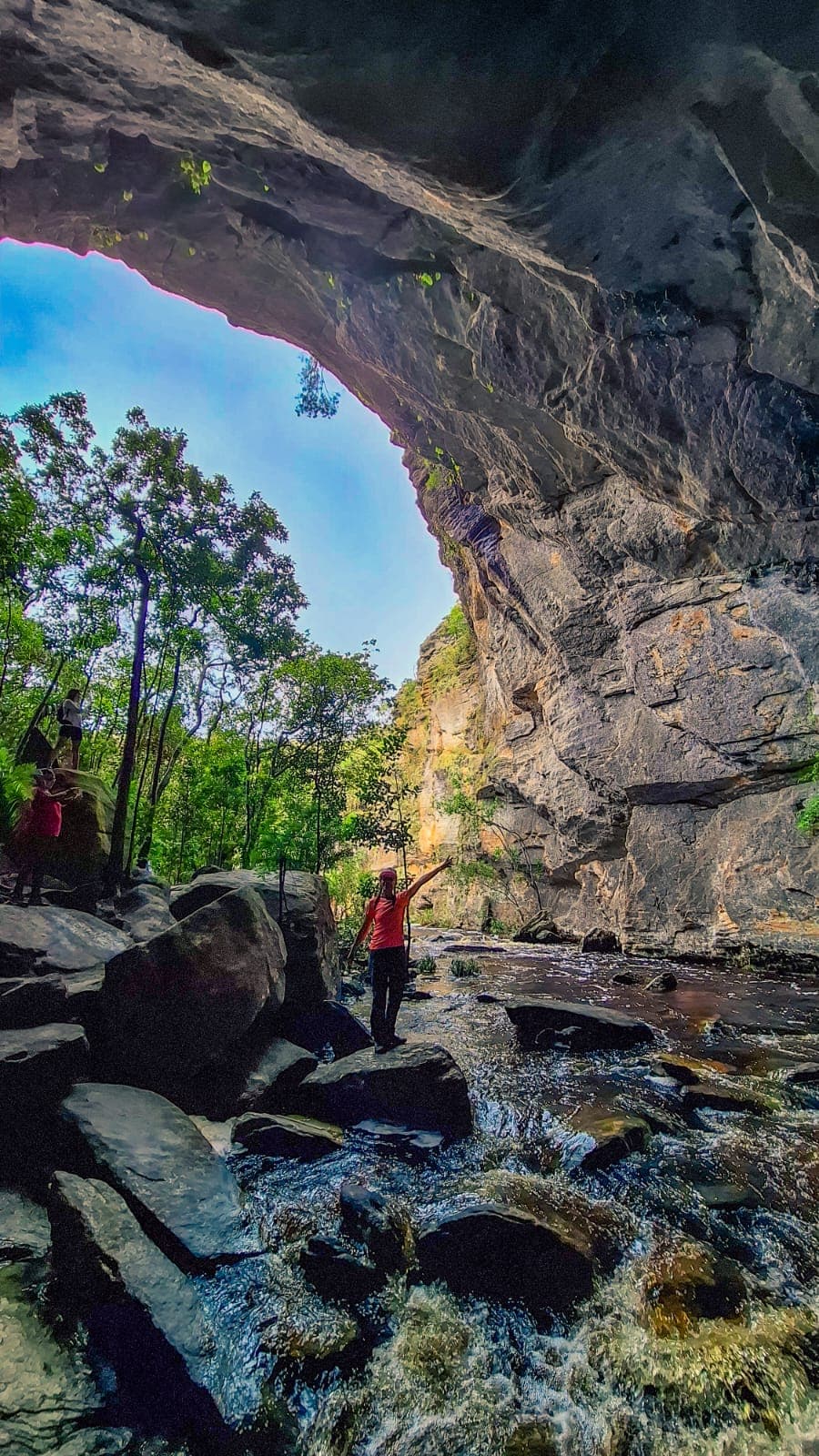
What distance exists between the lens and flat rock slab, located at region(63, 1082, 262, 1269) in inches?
127

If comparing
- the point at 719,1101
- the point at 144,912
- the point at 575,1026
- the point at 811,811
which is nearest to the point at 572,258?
the point at 719,1101

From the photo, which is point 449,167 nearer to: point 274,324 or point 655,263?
point 655,263

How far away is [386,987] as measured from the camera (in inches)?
253

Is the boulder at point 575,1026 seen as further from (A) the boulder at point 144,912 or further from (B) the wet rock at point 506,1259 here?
(A) the boulder at point 144,912

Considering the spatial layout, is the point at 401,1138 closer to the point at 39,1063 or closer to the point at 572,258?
the point at 39,1063

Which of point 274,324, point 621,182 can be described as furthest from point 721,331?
point 274,324

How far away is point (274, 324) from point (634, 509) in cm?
1086

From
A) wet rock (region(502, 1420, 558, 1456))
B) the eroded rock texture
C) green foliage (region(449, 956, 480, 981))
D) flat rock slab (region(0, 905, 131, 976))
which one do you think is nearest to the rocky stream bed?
wet rock (region(502, 1420, 558, 1456))

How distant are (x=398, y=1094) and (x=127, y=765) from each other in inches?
420

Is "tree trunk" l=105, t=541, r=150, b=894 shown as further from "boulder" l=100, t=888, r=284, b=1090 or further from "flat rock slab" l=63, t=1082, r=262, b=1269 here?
"flat rock slab" l=63, t=1082, r=262, b=1269

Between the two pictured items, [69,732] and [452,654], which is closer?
[69,732]

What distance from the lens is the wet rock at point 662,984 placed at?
38.4 ft

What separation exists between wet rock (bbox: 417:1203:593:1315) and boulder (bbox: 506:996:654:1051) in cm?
427

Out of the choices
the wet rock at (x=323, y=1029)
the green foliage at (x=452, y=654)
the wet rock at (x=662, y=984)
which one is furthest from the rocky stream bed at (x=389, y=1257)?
the green foliage at (x=452, y=654)
